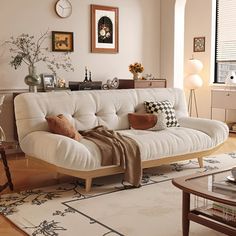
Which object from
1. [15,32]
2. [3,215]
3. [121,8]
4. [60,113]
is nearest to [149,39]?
[121,8]

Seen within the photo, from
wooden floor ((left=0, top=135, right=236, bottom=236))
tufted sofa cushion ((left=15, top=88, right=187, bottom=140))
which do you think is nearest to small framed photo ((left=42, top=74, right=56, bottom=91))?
wooden floor ((left=0, top=135, right=236, bottom=236))

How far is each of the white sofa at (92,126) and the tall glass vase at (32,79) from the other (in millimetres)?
952

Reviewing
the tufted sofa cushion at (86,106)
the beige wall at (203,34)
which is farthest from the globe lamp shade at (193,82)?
the tufted sofa cushion at (86,106)

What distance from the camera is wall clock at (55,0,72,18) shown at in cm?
555

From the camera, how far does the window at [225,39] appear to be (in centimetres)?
736

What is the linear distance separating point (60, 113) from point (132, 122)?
2.80ft

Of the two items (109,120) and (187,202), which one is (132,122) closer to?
(109,120)

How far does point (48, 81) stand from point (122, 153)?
212cm

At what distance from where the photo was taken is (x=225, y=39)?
7469 millimetres

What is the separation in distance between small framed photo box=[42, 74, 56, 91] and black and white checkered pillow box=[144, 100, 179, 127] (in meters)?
1.40

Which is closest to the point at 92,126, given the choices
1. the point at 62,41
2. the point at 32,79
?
the point at 32,79

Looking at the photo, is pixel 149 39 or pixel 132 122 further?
pixel 149 39

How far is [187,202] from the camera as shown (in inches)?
104

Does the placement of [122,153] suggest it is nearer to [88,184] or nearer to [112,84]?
[88,184]
